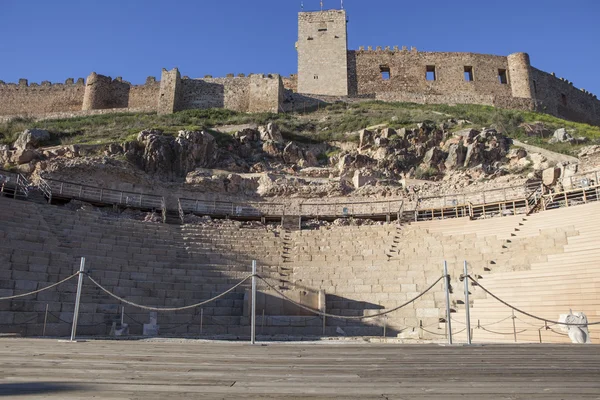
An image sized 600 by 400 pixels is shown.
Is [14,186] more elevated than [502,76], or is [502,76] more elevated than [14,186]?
[502,76]

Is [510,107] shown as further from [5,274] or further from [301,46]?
[5,274]

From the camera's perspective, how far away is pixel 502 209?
64.1 ft

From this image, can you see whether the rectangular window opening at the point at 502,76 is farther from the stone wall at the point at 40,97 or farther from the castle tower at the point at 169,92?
the stone wall at the point at 40,97

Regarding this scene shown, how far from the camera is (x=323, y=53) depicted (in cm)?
4169

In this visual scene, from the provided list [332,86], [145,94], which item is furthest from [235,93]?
[332,86]

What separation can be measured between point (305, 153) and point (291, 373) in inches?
958

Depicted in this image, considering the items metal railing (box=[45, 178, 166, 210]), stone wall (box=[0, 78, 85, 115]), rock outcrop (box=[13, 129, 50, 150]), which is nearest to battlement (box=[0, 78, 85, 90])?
stone wall (box=[0, 78, 85, 115])

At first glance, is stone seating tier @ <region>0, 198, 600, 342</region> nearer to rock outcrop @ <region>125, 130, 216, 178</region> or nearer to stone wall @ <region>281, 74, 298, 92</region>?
rock outcrop @ <region>125, 130, 216, 178</region>

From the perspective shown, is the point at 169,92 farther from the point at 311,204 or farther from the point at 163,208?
the point at 311,204

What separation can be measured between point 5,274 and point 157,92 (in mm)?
30976

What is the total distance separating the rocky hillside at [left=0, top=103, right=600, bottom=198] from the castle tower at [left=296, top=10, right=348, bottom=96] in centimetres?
937

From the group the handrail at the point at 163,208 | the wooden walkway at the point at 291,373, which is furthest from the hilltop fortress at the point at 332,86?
the wooden walkway at the point at 291,373

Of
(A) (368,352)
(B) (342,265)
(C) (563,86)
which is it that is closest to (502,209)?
(B) (342,265)

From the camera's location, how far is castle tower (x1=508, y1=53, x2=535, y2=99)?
41.1 meters
